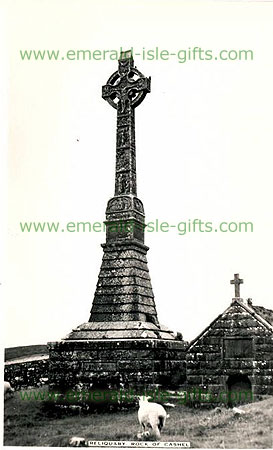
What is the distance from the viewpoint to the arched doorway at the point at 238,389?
1296 cm

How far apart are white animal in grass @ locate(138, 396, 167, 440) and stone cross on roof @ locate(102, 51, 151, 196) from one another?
5.26 meters

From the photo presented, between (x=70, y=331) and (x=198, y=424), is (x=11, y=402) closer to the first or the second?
Answer: (x=70, y=331)

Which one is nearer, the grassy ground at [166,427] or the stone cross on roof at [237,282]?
the grassy ground at [166,427]

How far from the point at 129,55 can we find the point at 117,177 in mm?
2961

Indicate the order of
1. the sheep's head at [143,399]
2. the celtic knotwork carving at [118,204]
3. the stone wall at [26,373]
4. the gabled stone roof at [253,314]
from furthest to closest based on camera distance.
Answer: the stone wall at [26,373], the celtic knotwork carving at [118,204], the gabled stone roof at [253,314], the sheep's head at [143,399]

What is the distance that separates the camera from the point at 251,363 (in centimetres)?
1312

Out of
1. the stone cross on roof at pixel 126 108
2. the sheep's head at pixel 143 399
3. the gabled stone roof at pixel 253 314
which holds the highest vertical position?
the stone cross on roof at pixel 126 108

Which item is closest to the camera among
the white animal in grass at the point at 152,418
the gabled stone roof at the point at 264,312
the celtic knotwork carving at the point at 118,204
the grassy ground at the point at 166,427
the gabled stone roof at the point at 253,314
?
the grassy ground at the point at 166,427

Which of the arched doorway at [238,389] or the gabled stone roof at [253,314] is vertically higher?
the gabled stone roof at [253,314]

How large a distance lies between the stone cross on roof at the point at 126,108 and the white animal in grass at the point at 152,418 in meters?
5.26

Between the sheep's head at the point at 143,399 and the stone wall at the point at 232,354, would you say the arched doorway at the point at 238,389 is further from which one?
the sheep's head at the point at 143,399

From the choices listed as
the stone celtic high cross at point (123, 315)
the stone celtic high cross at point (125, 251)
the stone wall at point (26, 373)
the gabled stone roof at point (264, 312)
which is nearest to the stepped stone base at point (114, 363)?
the stone celtic high cross at point (123, 315)

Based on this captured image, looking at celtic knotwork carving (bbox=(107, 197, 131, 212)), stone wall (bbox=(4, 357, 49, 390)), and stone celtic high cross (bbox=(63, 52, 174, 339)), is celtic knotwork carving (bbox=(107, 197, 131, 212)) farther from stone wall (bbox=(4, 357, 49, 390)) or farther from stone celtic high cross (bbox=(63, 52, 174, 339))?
stone wall (bbox=(4, 357, 49, 390))

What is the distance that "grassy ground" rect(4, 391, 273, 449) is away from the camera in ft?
37.9
